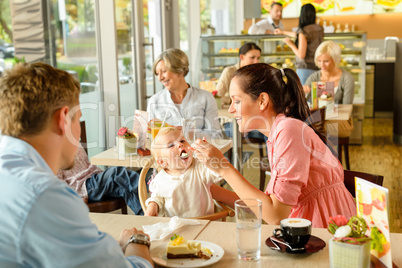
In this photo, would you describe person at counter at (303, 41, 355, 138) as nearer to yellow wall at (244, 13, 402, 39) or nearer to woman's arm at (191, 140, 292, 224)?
woman's arm at (191, 140, 292, 224)

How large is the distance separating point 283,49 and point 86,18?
301cm

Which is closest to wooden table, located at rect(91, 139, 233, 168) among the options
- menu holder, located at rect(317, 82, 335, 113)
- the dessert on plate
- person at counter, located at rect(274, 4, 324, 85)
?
the dessert on plate

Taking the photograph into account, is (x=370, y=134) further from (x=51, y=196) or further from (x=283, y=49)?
(x=51, y=196)

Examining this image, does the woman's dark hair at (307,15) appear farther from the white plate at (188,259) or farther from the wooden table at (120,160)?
the white plate at (188,259)

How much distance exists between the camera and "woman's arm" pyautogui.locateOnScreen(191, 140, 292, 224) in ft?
5.77

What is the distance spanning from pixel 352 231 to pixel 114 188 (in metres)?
1.96

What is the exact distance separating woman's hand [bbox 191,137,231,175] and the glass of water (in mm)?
367

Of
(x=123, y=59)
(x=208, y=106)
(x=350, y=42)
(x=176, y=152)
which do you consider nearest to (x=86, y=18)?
(x=123, y=59)

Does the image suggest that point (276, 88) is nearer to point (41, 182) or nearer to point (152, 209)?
point (152, 209)

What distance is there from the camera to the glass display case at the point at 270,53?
21.2ft

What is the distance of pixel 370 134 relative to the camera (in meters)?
7.29

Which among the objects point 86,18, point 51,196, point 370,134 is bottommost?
point 370,134

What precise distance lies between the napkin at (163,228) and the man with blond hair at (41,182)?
0.33m

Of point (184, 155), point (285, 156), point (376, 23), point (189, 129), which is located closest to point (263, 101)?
point (285, 156)
